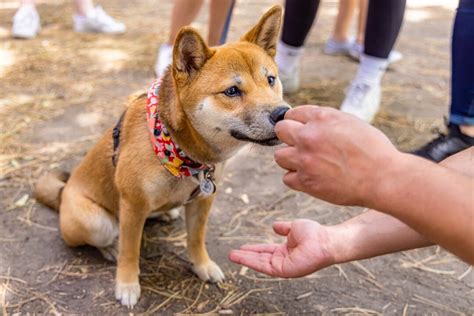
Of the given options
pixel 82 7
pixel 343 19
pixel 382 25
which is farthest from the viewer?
pixel 82 7

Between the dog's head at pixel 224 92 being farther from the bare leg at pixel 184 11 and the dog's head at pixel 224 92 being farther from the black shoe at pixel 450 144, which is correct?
the bare leg at pixel 184 11

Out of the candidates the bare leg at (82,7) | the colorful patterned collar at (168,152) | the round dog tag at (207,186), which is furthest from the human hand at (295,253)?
Result: the bare leg at (82,7)

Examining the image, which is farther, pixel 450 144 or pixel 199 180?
pixel 450 144

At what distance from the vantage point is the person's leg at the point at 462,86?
2607mm

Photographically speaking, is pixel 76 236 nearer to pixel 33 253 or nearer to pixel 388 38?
pixel 33 253

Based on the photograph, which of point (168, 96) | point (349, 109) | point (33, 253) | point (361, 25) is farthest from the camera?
point (361, 25)

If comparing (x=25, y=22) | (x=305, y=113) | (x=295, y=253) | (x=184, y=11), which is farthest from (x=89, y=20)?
(x=305, y=113)

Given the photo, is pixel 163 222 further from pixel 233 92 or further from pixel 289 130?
pixel 289 130

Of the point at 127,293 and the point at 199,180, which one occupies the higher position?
the point at 199,180

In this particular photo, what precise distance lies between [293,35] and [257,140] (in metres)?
2.32

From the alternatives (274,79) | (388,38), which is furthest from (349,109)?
(274,79)

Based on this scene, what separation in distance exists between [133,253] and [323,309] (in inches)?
34.9

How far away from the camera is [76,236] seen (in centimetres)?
247

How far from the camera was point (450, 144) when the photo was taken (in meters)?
2.76
